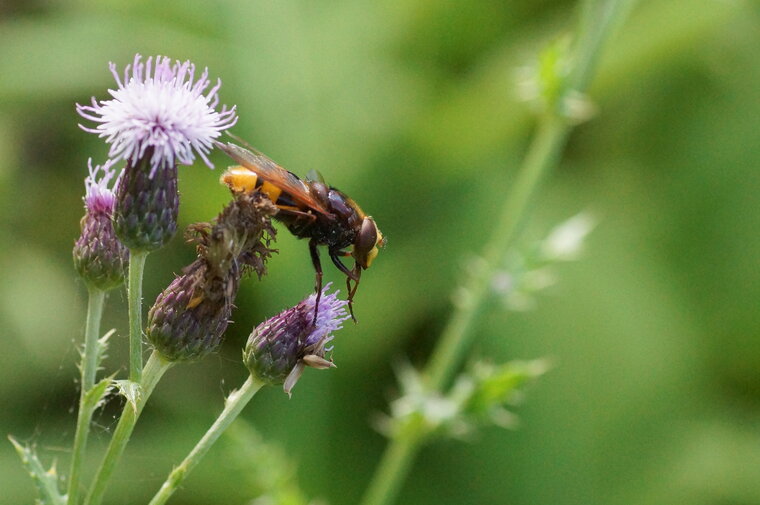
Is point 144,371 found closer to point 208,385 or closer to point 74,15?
point 208,385

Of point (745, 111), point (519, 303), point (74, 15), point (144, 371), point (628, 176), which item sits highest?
point (745, 111)

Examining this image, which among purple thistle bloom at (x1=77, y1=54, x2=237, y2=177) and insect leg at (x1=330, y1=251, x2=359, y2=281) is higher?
insect leg at (x1=330, y1=251, x2=359, y2=281)

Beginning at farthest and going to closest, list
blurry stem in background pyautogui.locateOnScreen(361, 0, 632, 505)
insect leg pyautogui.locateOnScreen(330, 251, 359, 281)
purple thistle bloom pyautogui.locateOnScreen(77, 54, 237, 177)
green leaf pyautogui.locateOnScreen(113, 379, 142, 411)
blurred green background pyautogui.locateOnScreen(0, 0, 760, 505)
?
blurred green background pyautogui.locateOnScreen(0, 0, 760, 505) < blurry stem in background pyautogui.locateOnScreen(361, 0, 632, 505) < insect leg pyautogui.locateOnScreen(330, 251, 359, 281) < purple thistle bloom pyautogui.locateOnScreen(77, 54, 237, 177) < green leaf pyautogui.locateOnScreen(113, 379, 142, 411)

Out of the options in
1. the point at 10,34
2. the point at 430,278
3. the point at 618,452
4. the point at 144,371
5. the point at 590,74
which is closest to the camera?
the point at 144,371

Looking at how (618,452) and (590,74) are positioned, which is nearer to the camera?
(590,74)

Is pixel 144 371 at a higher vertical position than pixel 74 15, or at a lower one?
lower

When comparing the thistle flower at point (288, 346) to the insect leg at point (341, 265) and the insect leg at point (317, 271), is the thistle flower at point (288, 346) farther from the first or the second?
the insect leg at point (341, 265)

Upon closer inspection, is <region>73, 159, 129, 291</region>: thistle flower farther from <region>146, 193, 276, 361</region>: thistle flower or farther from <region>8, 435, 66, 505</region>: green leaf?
<region>8, 435, 66, 505</region>: green leaf

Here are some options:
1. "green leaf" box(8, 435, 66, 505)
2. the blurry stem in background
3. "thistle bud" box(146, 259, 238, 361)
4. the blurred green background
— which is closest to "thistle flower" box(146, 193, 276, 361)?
"thistle bud" box(146, 259, 238, 361)

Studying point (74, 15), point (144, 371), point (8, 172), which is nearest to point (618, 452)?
point (144, 371)
